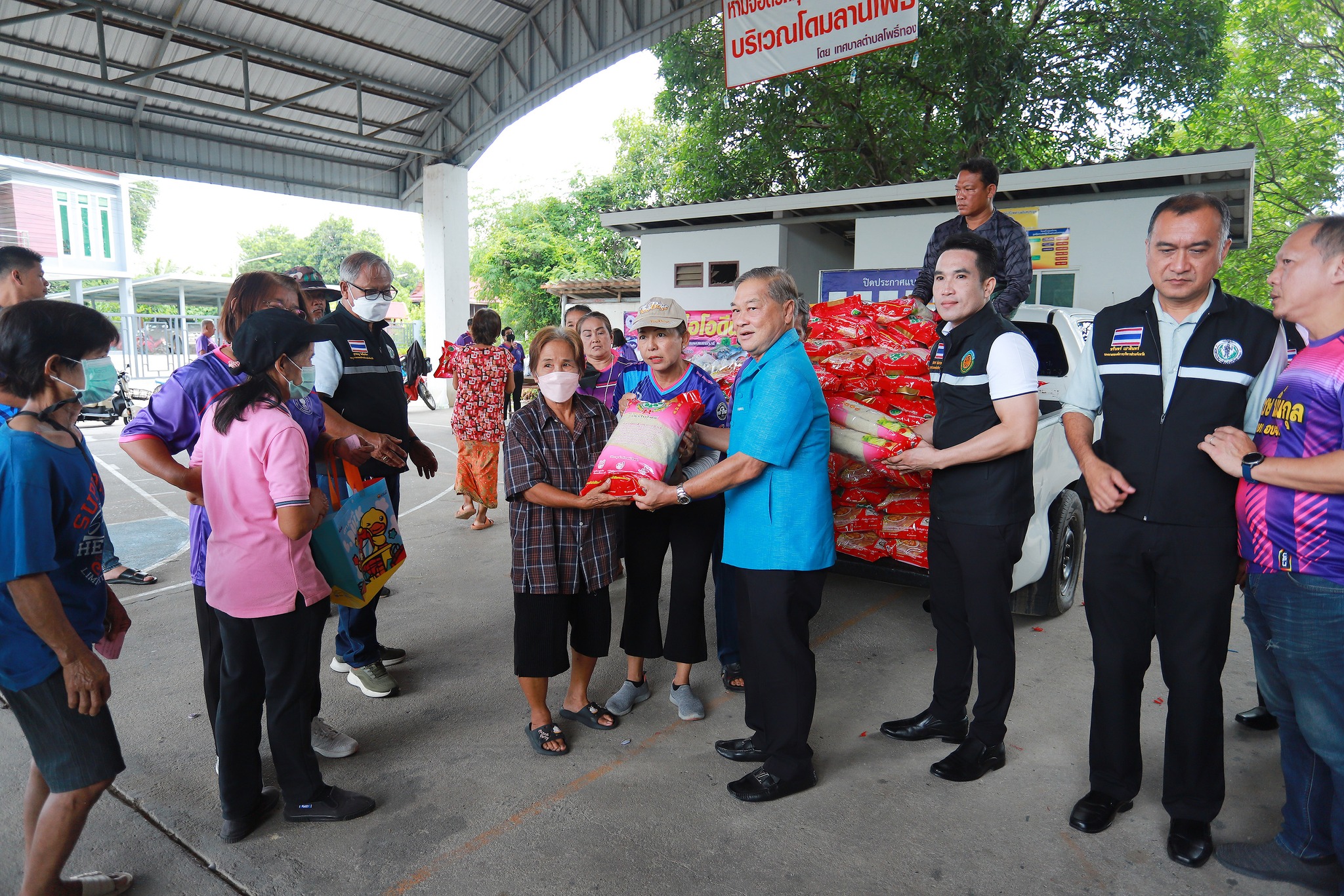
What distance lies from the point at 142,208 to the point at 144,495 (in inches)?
2092

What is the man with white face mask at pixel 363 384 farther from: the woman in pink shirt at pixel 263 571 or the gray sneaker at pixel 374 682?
the woman in pink shirt at pixel 263 571

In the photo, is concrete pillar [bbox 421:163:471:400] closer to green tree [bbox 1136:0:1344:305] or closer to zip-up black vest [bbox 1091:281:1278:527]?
zip-up black vest [bbox 1091:281:1278:527]

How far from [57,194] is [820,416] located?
1388 inches

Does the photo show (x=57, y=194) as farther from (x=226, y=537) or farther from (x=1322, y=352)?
(x=1322, y=352)

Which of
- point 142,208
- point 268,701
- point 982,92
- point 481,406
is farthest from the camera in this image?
Answer: point 142,208

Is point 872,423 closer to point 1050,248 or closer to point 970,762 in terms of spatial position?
point 970,762

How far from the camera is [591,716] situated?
11.4 ft

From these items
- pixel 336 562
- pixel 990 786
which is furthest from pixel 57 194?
pixel 990 786

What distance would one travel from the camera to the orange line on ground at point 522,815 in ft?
8.05

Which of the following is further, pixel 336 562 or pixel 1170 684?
pixel 336 562

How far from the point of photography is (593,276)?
2741cm

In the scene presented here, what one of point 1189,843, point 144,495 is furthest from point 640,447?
point 144,495

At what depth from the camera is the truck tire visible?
4.48 meters

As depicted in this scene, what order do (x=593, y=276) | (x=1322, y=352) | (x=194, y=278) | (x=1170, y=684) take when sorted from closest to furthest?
1. (x=1322, y=352)
2. (x=1170, y=684)
3. (x=194, y=278)
4. (x=593, y=276)
